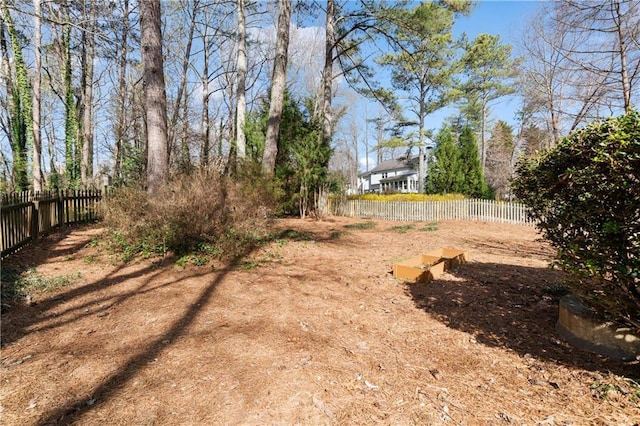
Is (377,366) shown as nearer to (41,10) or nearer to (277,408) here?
(277,408)

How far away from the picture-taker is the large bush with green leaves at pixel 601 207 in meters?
2.15

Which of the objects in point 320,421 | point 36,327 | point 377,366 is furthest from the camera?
point 36,327

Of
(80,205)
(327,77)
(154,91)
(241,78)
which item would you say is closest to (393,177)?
(327,77)

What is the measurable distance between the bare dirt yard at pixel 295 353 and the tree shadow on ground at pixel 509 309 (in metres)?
0.02

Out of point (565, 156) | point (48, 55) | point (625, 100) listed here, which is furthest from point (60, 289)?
point (48, 55)

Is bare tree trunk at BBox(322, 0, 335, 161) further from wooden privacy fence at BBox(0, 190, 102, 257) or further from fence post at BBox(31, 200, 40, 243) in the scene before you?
fence post at BBox(31, 200, 40, 243)

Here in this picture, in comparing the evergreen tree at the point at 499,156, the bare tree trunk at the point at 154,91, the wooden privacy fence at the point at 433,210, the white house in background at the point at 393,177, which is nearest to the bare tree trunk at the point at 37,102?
the bare tree trunk at the point at 154,91

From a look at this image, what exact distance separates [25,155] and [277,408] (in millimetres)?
20040

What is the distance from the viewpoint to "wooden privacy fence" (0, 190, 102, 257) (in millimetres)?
5312

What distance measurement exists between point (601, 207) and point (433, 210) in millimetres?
12563

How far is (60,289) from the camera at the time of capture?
13.4 ft

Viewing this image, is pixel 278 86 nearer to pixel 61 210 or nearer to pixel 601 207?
pixel 61 210

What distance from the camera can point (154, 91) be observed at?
6836 millimetres

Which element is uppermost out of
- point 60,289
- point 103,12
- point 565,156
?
point 103,12
